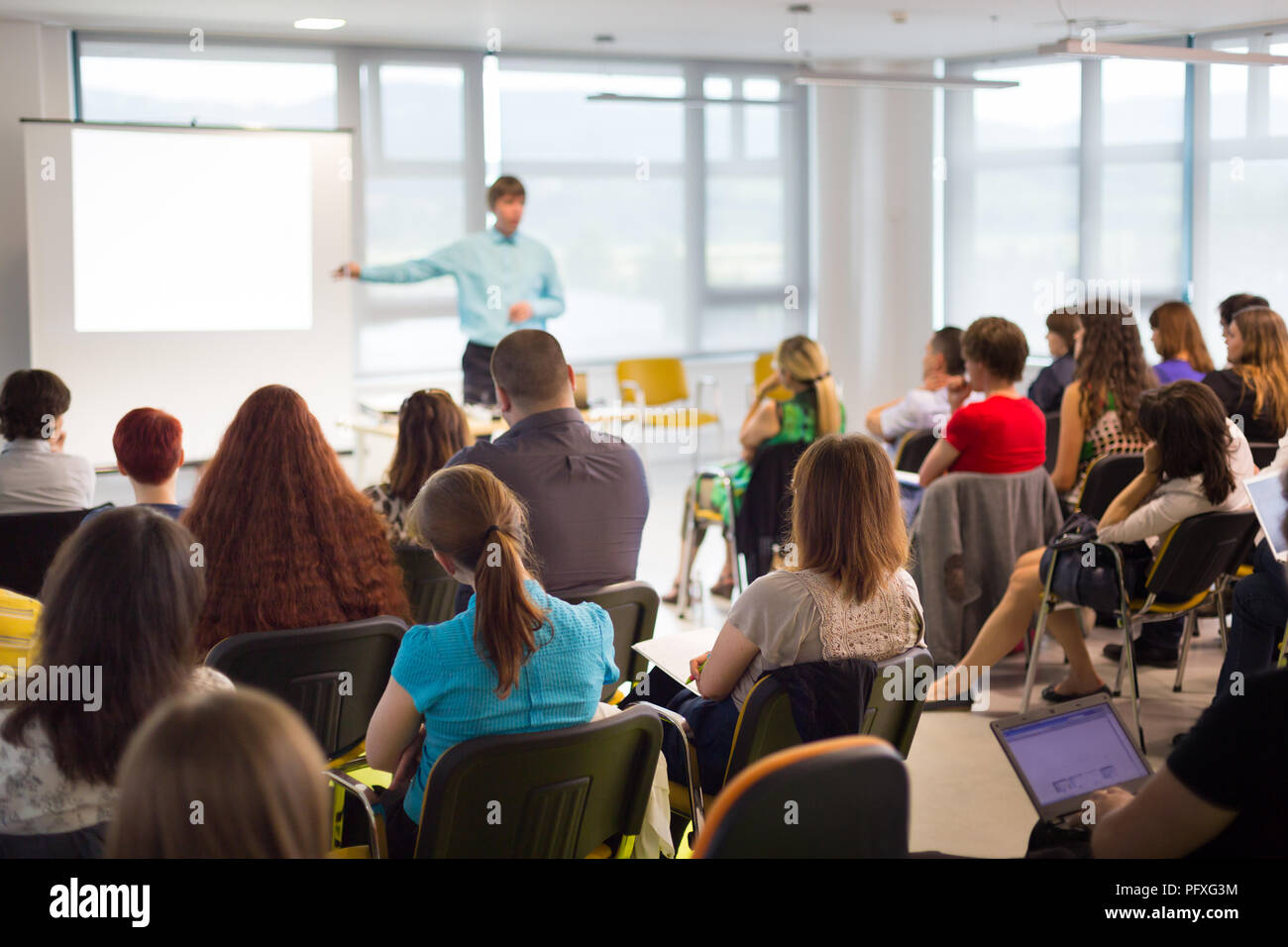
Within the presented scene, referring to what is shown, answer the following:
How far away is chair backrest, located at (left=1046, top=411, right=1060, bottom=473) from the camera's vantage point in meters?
5.10

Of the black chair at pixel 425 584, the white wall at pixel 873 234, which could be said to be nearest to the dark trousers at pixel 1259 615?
the black chair at pixel 425 584

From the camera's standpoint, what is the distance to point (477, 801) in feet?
6.17

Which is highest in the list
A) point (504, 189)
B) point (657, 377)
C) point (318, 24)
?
point (318, 24)

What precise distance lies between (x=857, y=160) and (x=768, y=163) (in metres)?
0.66

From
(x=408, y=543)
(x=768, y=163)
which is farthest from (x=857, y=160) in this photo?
(x=408, y=543)

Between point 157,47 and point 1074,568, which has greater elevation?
point 157,47

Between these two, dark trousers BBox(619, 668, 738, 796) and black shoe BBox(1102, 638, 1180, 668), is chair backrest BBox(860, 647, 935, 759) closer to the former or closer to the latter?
dark trousers BBox(619, 668, 738, 796)

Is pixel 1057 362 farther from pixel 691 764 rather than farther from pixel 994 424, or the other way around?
pixel 691 764

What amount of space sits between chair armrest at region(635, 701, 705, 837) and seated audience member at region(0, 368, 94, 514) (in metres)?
2.16

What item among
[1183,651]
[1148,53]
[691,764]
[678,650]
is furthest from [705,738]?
[1148,53]

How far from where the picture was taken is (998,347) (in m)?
4.21

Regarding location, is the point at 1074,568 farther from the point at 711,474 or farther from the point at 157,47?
the point at 157,47

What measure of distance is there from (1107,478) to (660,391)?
14.3 ft

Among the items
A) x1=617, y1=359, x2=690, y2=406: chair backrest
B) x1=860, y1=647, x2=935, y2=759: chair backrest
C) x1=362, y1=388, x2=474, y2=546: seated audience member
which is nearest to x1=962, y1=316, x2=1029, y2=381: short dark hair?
x1=362, y1=388, x2=474, y2=546: seated audience member
